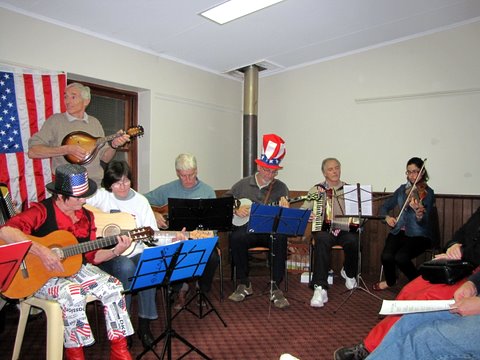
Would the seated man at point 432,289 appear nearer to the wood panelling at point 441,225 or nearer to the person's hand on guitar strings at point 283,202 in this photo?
the person's hand on guitar strings at point 283,202

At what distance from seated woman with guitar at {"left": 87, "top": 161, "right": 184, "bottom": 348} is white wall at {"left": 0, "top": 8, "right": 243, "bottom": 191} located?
1828mm

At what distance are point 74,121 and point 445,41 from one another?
163 inches

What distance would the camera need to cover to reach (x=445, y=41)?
173 inches

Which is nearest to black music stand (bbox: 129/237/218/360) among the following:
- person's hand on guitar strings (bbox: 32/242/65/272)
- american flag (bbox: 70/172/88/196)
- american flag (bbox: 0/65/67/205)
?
person's hand on guitar strings (bbox: 32/242/65/272)

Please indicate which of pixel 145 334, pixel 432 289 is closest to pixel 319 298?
pixel 432 289

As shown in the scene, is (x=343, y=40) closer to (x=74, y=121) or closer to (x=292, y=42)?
(x=292, y=42)

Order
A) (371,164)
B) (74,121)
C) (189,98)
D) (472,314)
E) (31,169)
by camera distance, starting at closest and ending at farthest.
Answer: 1. (472,314)
2. (74,121)
3. (31,169)
4. (371,164)
5. (189,98)

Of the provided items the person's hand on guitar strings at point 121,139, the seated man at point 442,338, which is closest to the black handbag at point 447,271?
the seated man at point 442,338

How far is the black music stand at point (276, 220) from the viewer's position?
335 centimetres

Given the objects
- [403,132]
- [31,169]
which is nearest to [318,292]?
[403,132]

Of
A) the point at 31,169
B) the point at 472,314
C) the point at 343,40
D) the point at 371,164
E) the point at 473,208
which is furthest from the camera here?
the point at 371,164

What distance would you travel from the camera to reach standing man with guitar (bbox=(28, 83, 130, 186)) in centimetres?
338

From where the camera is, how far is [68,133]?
3496 mm

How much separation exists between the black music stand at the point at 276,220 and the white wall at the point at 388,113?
1.90m
